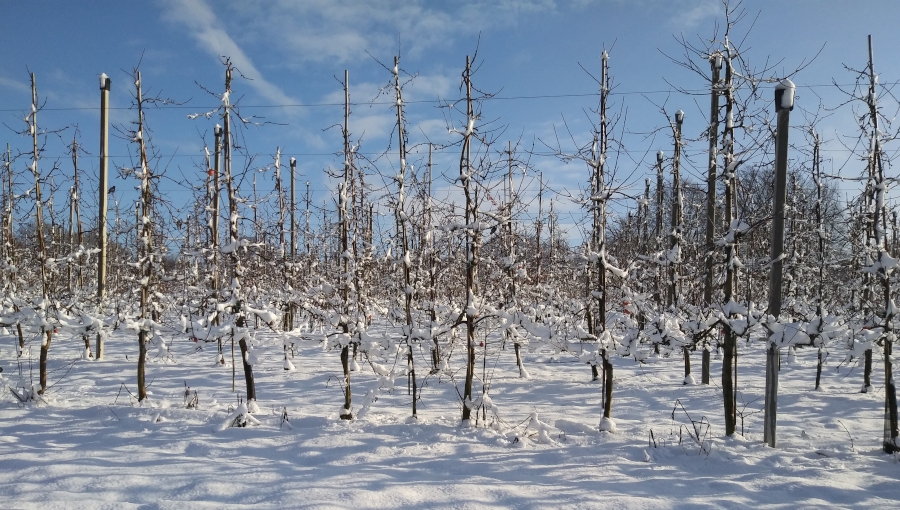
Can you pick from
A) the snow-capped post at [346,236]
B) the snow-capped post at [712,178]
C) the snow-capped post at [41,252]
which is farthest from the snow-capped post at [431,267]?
the snow-capped post at [41,252]

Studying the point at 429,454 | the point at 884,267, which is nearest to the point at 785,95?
the point at 884,267

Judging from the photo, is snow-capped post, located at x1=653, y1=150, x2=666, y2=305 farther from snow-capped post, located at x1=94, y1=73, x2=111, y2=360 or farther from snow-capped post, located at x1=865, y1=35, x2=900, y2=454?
snow-capped post, located at x1=94, y1=73, x2=111, y2=360

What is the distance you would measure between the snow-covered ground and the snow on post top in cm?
Answer: 420

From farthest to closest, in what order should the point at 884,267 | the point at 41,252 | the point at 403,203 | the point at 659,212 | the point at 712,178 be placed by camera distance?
1. the point at 659,212
2. the point at 41,252
3. the point at 403,203
4. the point at 712,178
5. the point at 884,267

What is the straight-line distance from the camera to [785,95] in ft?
20.2

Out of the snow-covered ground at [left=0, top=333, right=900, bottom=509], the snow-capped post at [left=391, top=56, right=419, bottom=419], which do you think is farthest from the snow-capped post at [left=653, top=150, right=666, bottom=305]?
the snow-capped post at [left=391, top=56, right=419, bottom=419]

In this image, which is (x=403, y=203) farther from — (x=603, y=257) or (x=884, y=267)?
(x=884, y=267)

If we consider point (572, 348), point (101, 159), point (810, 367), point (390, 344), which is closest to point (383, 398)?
point (390, 344)

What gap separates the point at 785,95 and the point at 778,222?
1556 mm

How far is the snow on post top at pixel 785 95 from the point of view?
6152 mm

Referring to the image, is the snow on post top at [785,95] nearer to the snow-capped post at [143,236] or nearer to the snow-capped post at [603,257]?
the snow-capped post at [603,257]

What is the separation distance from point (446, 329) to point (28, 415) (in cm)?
655

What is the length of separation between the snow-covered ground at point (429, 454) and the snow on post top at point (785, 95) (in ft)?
13.8

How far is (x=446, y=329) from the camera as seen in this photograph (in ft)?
23.7
